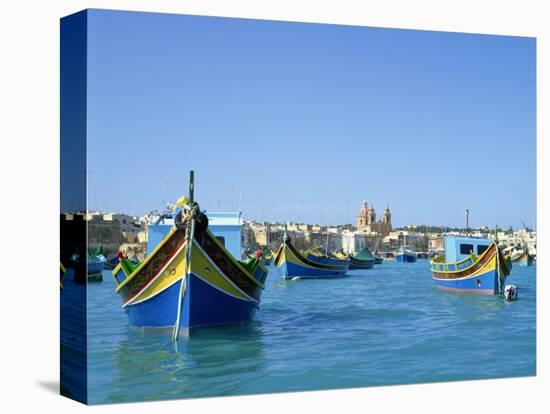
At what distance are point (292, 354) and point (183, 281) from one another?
5.51 feet

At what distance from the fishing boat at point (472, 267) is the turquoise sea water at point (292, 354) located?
6458 mm

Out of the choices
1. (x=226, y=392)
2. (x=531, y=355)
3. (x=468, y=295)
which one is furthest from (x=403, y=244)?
(x=226, y=392)

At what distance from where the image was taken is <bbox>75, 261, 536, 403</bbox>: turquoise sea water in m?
9.15

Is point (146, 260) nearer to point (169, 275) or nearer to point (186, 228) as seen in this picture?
point (169, 275)

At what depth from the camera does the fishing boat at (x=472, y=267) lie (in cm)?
2089

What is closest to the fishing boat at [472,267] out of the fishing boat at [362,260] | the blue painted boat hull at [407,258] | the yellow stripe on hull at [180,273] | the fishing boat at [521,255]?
the fishing boat at [521,255]

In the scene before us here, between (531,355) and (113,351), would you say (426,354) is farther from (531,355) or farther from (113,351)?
(113,351)

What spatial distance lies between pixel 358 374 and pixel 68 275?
11.1 feet

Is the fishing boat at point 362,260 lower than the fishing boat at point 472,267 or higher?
lower

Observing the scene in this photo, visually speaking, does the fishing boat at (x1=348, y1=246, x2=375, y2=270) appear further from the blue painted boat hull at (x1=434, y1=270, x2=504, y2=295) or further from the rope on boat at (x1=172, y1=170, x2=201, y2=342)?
the rope on boat at (x1=172, y1=170, x2=201, y2=342)

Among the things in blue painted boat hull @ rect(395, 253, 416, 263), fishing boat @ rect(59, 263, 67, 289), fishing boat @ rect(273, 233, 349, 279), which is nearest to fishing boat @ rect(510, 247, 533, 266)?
fishing boat @ rect(273, 233, 349, 279)

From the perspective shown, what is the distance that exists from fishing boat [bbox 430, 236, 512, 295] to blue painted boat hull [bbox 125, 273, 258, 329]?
10.2 m

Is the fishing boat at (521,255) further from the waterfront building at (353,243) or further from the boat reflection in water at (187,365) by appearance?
the boat reflection in water at (187,365)

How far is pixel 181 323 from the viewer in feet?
36.4
